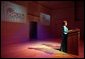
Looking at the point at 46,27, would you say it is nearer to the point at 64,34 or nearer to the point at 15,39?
the point at 15,39

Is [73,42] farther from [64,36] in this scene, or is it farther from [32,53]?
[32,53]

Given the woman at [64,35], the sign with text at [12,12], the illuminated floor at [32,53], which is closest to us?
the illuminated floor at [32,53]

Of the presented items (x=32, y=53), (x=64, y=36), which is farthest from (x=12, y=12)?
(x=64, y=36)

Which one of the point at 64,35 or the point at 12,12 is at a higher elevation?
the point at 12,12

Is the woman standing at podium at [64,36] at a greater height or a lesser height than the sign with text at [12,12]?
lesser

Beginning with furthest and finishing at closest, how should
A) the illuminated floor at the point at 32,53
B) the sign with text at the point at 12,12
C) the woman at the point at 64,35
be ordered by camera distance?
1. the sign with text at the point at 12,12
2. the woman at the point at 64,35
3. the illuminated floor at the point at 32,53

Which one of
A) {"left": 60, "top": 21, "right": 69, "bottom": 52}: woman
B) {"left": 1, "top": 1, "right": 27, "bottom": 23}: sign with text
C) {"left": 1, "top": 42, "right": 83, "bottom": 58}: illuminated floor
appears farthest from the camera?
{"left": 1, "top": 1, "right": 27, "bottom": 23}: sign with text

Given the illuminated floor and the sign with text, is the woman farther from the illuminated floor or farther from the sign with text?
the sign with text

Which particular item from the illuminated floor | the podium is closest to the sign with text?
the illuminated floor

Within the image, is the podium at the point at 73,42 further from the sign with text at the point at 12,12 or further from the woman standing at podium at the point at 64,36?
the sign with text at the point at 12,12

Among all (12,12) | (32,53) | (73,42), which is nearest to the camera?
(73,42)

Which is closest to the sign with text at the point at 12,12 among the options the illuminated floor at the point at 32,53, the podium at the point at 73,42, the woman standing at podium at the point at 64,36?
the illuminated floor at the point at 32,53

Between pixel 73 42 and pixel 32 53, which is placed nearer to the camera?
pixel 73 42

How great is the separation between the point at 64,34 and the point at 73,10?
811 cm
